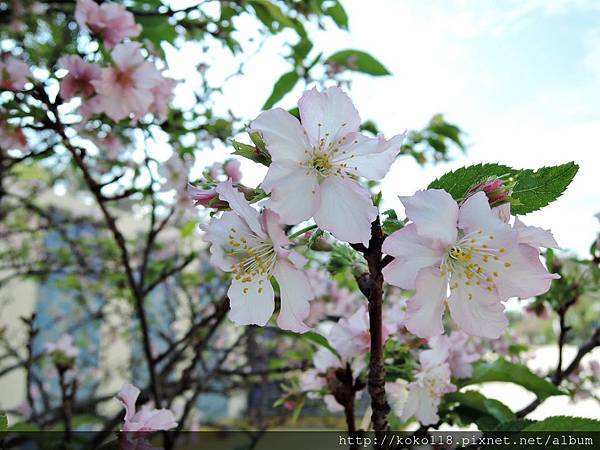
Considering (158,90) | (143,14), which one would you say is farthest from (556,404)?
(143,14)

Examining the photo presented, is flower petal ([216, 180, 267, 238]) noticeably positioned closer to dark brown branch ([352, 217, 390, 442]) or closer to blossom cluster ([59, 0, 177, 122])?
dark brown branch ([352, 217, 390, 442])

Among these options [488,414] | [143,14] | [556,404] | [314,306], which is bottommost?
[488,414]

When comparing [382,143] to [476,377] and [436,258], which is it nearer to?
[436,258]

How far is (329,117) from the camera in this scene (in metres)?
0.49

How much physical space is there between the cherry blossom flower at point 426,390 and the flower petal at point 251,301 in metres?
0.30

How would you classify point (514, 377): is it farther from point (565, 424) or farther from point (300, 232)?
point (300, 232)

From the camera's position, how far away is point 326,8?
126 centimetres

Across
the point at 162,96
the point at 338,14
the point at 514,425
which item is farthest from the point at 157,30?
the point at 514,425

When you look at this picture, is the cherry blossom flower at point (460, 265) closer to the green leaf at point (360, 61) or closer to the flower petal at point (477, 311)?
the flower petal at point (477, 311)

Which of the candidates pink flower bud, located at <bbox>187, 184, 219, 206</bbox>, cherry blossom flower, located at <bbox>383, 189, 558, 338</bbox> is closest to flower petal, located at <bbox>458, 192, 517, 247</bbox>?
cherry blossom flower, located at <bbox>383, 189, 558, 338</bbox>

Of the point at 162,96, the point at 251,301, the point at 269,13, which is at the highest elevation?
the point at 269,13

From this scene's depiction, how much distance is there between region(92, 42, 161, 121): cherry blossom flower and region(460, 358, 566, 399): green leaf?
0.82m

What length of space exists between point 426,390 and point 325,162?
0.38m

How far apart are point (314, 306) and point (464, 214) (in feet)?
5.54
